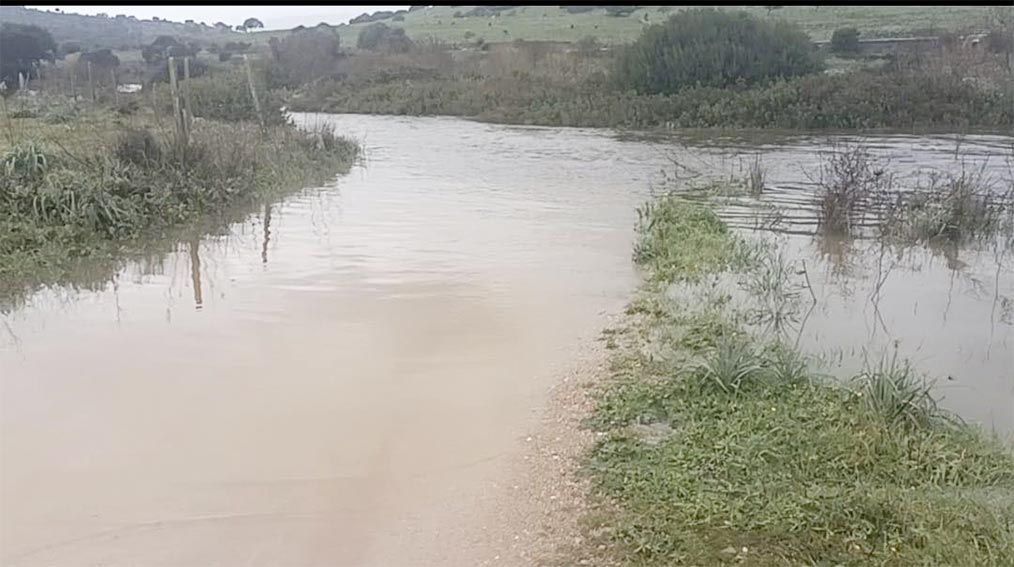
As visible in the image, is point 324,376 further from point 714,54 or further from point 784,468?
point 714,54

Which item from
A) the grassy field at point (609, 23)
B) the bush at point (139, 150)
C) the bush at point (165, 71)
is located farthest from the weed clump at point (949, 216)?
the bush at point (165, 71)

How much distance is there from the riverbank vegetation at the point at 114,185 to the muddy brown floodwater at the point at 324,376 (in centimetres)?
60

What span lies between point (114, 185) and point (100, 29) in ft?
77.1

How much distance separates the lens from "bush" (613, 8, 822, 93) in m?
29.0

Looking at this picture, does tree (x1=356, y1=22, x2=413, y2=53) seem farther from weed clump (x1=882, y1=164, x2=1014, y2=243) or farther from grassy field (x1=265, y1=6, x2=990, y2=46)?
weed clump (x1=882, y1=164, x2=1014, y2=243)

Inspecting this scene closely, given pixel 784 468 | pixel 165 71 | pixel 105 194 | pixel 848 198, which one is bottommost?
pixel 784 468

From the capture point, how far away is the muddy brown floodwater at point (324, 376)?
4224mm

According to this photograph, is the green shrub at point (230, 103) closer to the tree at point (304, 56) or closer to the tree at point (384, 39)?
the tree at point (304, 56)

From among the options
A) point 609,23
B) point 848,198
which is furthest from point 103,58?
point 848,198

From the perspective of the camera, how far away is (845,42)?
31.0m

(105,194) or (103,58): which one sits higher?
(103,58)

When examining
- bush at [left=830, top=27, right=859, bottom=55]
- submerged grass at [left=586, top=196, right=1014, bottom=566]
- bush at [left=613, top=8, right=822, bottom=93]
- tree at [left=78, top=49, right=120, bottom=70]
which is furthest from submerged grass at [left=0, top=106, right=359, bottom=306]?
bush at [left=830, top=27, right=859, bottom=55]

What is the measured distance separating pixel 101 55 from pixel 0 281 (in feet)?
79.9

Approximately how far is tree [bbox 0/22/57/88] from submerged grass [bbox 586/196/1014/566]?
2353 cm
